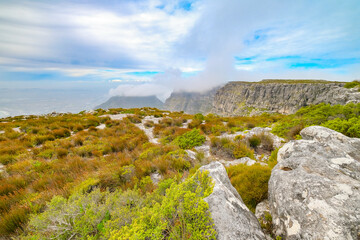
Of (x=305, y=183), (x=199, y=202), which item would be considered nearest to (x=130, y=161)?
(x=199, y=202)

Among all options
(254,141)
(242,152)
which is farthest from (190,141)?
(254,141)

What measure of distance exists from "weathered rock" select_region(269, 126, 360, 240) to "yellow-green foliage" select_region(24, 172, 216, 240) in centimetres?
124

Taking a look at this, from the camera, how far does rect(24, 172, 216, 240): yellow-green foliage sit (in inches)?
72.2

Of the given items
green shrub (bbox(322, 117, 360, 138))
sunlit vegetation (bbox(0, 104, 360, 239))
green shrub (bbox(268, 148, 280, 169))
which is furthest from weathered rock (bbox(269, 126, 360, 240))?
green shrub (bbox(322, 117, 360, 138))

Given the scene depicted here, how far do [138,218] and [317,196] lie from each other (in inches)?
108

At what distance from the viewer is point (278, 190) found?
8.54 ft

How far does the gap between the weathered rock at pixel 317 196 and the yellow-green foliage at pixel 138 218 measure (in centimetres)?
124

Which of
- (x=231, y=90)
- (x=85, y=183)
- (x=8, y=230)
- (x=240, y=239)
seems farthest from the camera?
(x=231, y=90)

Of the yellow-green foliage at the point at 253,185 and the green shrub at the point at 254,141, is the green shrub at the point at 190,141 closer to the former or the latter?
the green shrub at the point at 254,141

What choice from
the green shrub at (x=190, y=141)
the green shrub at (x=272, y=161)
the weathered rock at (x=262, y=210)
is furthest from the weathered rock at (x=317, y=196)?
the green shrub at (x=190, y=141)

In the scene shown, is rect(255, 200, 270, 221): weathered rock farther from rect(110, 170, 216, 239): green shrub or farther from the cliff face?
the cliff face

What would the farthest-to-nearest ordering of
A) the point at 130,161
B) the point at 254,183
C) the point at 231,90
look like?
the point at 231,90
the point at 130,161
the point at 254,183

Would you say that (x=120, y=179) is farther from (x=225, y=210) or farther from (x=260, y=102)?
(x=260, y=102)

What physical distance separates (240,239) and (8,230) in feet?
16.0
